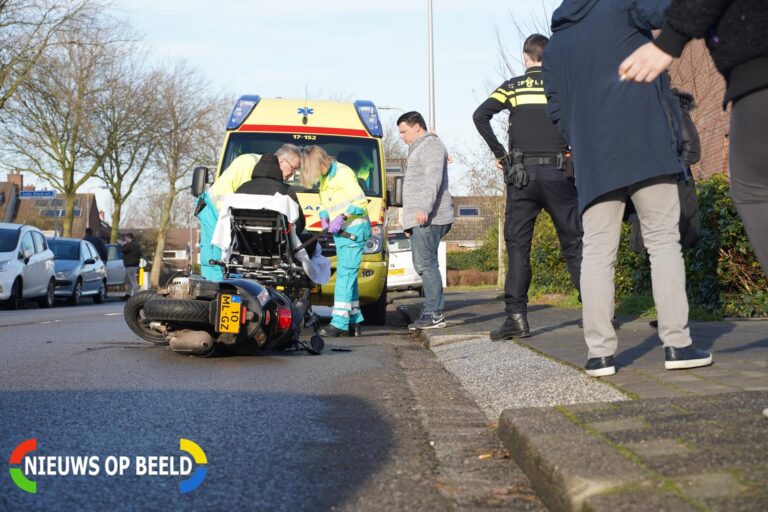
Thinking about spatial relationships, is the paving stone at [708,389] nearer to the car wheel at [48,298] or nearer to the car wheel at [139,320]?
the car wheel at [139,320]

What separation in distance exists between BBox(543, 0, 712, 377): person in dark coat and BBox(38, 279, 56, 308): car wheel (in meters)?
17.3

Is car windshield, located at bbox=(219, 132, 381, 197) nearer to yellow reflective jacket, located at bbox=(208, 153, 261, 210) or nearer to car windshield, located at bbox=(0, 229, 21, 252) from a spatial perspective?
yellow reflective jacket, located at bbox=(208, 153, 261, 210)

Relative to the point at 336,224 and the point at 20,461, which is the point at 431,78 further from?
the point at 20,461

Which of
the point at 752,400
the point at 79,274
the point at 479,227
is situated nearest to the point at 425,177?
the point at 752,400

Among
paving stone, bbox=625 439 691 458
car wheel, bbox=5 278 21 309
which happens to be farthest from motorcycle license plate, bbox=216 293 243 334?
car wheel, bbox=5 278 21 309

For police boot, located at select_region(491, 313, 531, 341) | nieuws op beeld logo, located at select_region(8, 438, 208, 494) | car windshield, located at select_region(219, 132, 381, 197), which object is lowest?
police boot, located at select_region(491, 313, 531, 341)

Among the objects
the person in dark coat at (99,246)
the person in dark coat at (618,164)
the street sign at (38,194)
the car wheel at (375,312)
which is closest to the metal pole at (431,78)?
the person in dark coat at (99,246)

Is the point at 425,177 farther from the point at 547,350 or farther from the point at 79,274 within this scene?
the point at 79,274

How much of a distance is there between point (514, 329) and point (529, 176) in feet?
3.74

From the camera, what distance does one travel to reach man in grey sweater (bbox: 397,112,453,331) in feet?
31.6

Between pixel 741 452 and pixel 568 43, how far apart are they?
2875 mm

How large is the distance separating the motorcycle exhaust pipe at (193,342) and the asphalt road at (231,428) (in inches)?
3.1

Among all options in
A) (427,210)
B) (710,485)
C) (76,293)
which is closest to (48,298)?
(76,293)

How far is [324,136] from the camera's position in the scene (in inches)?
495
